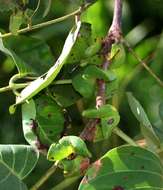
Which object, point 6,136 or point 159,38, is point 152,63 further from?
point 6,136

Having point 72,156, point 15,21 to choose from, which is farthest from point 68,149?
point 15,21

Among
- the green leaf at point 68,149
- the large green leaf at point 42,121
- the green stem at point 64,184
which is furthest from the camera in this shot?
the green stem at point 64,184

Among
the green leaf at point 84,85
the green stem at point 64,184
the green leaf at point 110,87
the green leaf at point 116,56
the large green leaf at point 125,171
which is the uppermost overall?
the green leaf at point 116,56

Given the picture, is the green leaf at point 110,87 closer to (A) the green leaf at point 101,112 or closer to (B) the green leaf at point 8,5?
(A) the green leaf at point 101,112

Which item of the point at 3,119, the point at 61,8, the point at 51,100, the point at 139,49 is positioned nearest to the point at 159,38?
the point at 139,49

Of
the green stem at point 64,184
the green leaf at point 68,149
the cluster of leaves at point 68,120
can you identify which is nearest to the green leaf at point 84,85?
the cluster of leaves at point 68,120

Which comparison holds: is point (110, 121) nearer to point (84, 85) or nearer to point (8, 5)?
point (84, 85)
